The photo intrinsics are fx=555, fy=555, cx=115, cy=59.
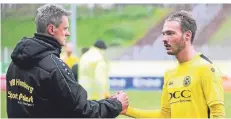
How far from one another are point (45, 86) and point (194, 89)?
2.25ft

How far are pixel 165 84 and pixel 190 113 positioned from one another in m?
0.23

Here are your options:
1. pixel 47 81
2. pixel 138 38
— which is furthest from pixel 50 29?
pixel 138 38

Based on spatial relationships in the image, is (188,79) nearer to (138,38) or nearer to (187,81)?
(187,81)

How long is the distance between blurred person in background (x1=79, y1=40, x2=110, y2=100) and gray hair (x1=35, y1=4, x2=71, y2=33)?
483cm

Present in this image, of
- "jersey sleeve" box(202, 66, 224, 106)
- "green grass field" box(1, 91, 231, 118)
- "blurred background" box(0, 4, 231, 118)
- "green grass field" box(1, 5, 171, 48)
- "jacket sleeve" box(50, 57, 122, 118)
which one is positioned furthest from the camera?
"green grass field" box(1, 5, 171, 48)

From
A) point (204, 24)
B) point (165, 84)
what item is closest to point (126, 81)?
point (204, 24)

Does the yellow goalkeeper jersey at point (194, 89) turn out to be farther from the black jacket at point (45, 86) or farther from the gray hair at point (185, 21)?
the black jacket at point (45, 86)

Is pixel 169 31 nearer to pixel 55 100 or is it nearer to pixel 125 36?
pixel 55 100

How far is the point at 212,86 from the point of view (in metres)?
2.47

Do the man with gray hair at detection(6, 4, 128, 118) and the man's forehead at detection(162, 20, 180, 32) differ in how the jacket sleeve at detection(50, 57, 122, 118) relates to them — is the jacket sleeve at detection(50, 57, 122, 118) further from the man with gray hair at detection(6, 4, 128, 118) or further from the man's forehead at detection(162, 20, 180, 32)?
the man's forehead at detection(162, 20, 180, 32)

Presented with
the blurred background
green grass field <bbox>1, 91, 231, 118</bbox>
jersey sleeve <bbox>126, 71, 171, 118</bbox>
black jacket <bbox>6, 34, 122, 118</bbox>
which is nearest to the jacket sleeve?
black jacket <bbox>6, 34, 122, 118</bbox>

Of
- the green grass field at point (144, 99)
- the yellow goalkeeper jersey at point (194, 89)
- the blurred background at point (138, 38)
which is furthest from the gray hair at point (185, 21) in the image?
the blurred background at point (138, 38)

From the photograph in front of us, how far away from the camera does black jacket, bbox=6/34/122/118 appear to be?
2374mm

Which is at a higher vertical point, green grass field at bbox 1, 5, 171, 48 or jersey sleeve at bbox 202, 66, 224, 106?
green grass field at bbox 1, 5, 171, 48
